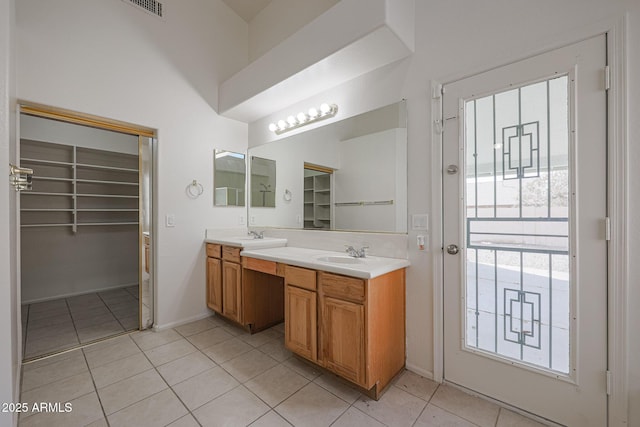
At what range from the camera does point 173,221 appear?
269 cm

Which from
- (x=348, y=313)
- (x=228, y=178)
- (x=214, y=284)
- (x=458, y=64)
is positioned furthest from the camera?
(x=228, y=178)

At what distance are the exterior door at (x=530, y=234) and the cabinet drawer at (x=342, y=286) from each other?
2.18 feet

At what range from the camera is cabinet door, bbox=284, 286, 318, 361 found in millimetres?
1833

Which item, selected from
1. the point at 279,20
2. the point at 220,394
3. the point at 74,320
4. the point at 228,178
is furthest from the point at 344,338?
the point at 279,20

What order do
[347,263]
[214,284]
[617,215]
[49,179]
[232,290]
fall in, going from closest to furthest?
[617,215], [347,263], [232,290], [214,284], [49,179]

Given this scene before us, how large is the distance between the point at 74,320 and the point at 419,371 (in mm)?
3460

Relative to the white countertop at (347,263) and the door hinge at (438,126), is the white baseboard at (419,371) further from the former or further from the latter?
the door hinge at (438,126)

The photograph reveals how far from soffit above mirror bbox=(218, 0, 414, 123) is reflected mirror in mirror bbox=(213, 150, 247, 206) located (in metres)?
0.66

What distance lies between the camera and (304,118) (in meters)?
2.64

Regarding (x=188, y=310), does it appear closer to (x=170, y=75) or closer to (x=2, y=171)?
(x=2, y=171)

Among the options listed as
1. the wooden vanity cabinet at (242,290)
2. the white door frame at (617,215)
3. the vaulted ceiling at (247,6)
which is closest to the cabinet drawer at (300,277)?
the wooden vanity cabinet at (242,290)

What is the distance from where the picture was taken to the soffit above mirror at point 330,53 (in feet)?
5.64

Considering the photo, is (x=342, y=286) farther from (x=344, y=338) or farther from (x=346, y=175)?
(x=346, y=175)

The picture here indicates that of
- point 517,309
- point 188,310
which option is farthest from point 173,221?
point 517,309
